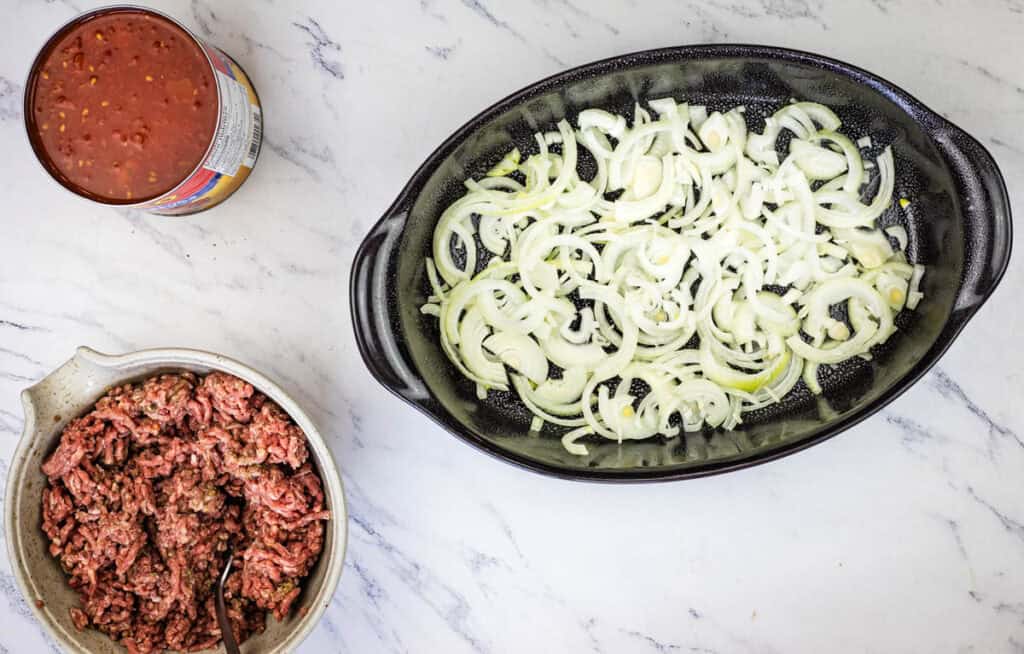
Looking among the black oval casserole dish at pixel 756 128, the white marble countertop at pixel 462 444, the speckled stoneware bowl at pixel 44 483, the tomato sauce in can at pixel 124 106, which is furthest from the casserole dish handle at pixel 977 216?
the tomato sauce in can at pixel 124 106

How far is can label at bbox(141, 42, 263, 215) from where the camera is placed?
1253 mm

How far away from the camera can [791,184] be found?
1.44m

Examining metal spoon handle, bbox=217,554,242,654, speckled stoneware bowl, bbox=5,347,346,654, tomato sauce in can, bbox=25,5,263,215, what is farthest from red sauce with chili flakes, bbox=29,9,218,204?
metal spoon handle, bbox=217,554,242,654

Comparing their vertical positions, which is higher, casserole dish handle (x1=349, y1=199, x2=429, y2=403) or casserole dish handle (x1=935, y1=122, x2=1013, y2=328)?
casserole dish handle (x1=935, y1=122, x2=1013, y2=328)

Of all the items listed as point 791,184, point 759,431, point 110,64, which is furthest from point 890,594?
point 110,64

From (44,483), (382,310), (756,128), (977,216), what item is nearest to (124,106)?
(382,310)

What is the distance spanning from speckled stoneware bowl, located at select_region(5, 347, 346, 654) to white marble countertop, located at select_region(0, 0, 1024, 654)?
21 centimetres

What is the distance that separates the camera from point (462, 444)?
1.52 meters

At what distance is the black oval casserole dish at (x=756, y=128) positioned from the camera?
130 cm

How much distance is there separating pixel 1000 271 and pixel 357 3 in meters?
1.17

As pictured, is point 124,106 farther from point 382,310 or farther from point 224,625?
point 224,625

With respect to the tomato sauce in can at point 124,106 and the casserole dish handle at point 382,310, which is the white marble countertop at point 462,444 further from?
the tomato sauce in can at point 124,106

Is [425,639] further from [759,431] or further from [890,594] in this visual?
[890,594]

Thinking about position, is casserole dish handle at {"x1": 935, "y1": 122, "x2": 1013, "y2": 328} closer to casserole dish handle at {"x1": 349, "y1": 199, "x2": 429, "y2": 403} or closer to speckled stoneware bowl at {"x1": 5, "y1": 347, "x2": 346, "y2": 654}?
casserole dish handle at {"x1": 349, "y1": 199, "x2": 429, "y2": 403}
